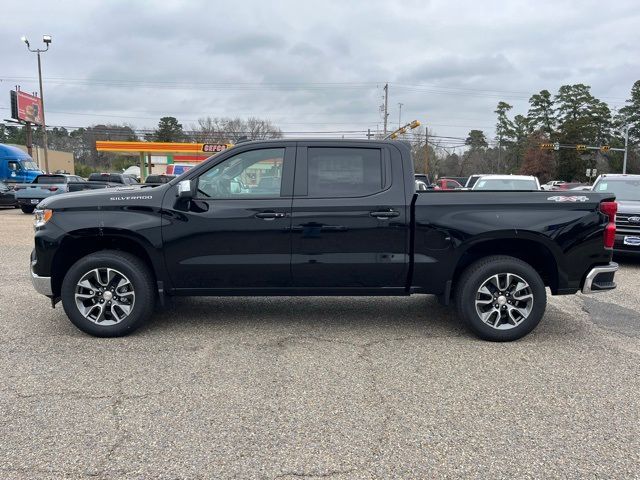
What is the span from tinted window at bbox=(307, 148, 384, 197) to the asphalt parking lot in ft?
4.76

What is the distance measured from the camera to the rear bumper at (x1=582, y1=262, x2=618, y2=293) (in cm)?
492

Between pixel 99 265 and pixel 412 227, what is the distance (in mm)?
3008

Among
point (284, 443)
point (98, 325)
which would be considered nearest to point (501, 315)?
point (284, 443)

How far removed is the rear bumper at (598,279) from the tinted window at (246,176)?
10.2ft

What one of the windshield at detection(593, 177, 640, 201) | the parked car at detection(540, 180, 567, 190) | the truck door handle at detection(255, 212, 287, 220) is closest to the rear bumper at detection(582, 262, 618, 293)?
the truck door handle at detection(255, 212, 287, 220)

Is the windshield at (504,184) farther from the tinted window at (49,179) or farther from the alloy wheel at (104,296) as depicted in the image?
the tinted window at (49,179)

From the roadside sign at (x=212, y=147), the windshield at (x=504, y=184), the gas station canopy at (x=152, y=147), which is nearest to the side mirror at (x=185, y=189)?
the windshield at (x=504, y=184)

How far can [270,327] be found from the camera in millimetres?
5340

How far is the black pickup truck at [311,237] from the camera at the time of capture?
15.9 ft

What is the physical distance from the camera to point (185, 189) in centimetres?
479

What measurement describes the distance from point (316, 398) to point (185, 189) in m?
2.32

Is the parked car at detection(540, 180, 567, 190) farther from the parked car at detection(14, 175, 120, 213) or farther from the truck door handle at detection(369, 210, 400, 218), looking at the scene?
the parked car at detection(14, 175, 120, 213)

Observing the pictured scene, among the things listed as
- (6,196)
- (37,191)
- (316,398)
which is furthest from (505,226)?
(6,196)

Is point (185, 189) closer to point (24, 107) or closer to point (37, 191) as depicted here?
point (37, 191)
